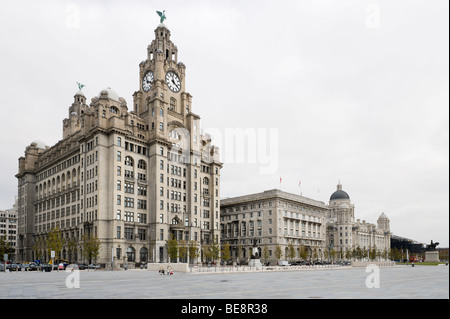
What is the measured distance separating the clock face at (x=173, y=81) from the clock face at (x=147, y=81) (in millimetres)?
4509

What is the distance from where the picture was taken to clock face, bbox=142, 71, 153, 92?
112 meters

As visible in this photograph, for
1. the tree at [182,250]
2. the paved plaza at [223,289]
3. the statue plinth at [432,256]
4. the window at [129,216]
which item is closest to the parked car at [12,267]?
the window at [129,216]

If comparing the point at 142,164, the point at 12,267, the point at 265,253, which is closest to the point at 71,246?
the point at 12,267

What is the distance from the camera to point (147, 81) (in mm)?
113125

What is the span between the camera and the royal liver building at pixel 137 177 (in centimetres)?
9500

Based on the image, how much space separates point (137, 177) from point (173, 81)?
2925cm

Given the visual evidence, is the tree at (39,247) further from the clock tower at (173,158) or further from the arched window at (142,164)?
the arched window at (142,164)

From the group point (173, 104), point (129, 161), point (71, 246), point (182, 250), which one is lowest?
point (182, 250)

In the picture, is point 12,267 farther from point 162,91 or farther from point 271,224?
point 271,224

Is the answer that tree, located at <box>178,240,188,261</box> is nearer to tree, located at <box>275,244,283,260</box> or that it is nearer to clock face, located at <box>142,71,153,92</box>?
tree, located at <box>275,244,283,260</box>

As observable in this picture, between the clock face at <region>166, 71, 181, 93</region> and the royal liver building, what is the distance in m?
0.28

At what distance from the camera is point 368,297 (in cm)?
2680

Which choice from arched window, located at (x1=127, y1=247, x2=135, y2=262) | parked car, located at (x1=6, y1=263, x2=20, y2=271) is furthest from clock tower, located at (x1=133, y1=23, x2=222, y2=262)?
parked car, located at (x1=6, y1=263, x2=20, y2=271)

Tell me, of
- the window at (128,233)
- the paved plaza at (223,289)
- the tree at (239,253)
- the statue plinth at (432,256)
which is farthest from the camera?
the statue plinth at (432,256)
